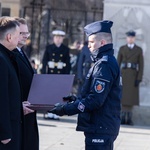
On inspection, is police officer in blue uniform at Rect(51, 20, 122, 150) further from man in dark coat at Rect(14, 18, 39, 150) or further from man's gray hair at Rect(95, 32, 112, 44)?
man in dark coat at Rect(14, 18, 39, 150)

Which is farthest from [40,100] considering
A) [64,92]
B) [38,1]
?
[38,1]

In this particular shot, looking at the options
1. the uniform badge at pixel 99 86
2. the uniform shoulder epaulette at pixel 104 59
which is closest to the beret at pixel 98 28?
the uniform shoulder epaulette at pixel 104 59

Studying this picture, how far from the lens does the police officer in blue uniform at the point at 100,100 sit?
17.7ft

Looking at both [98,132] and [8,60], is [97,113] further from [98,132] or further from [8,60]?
[8,60]

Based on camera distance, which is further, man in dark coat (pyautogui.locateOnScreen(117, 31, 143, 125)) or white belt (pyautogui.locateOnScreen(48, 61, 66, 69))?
white belt (pyautogui.locateOnScreen(48, 61, 66, 69))

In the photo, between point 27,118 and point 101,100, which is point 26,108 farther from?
point 101,100

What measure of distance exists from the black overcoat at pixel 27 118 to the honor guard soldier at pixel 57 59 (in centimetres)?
639

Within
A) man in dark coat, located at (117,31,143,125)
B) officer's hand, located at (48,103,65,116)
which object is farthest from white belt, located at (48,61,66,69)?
officer's hand, located at (48,103,65,116)

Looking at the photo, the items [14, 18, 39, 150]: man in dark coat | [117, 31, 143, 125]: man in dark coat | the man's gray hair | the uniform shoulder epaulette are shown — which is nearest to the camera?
the uniform shoulder epaulette

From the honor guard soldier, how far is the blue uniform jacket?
6944 millimetres

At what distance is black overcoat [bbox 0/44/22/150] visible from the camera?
17.1 ft

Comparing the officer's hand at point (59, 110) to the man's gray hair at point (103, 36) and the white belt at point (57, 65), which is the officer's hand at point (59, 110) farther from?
the white belt at point (57, 65)

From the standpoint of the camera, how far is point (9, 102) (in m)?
5.35

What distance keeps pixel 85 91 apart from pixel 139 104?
7.31 m
